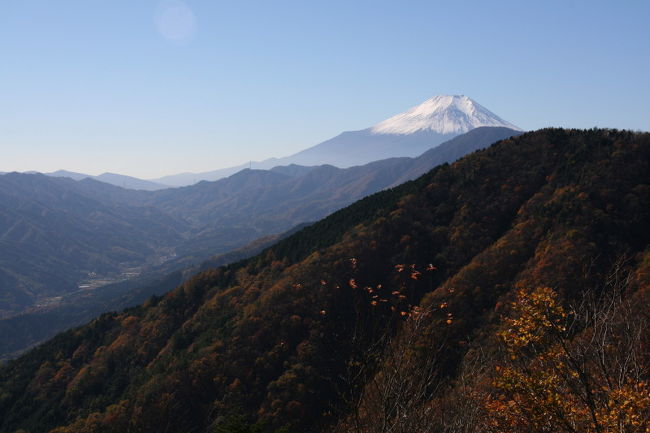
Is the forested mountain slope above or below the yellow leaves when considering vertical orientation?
below

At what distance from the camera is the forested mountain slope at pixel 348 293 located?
7056cm

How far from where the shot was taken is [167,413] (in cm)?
7269

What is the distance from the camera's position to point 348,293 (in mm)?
88000

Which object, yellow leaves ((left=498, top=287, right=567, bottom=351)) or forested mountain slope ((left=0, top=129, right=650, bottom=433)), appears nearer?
yellow leaves ((left=498, top=287, right=567, bottom=351))

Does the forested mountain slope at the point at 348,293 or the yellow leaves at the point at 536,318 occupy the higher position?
the yellow leaves at the point at 536,318

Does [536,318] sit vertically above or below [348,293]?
above

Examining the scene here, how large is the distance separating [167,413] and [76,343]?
77843 mm

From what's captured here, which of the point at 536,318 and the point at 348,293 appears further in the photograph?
the point at 348,293

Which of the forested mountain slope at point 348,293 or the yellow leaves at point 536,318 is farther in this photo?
the forested mountain slope at point 348,293

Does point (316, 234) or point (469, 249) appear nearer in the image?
point (469, 249)

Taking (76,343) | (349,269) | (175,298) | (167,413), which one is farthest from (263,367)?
(76,343)

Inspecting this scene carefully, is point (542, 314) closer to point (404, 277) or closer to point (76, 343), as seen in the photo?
point (404, 277)

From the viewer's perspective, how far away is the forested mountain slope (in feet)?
232

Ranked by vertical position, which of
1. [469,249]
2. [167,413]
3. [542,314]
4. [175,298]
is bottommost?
[167,413]
